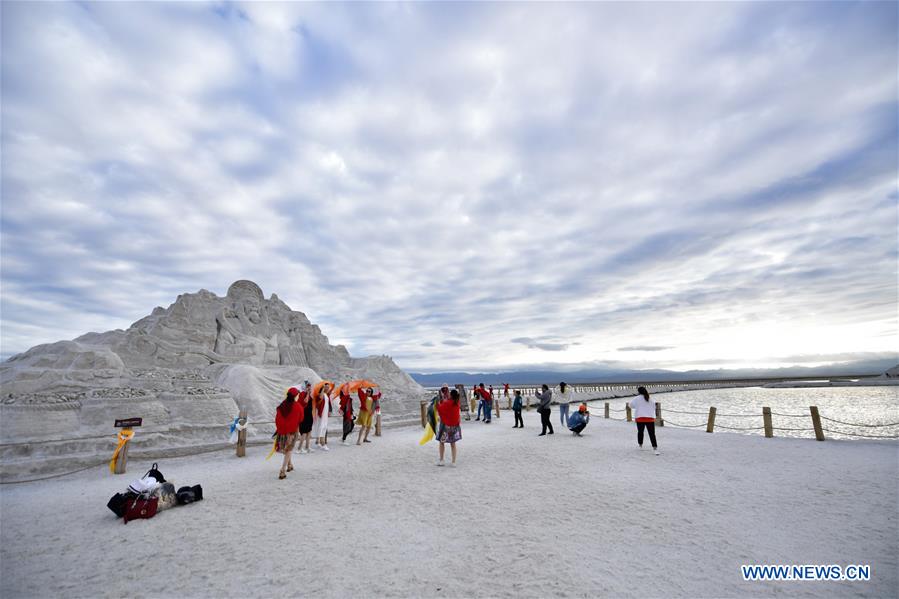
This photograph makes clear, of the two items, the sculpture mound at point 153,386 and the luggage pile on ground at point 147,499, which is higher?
the sculpture mound at point 153,386

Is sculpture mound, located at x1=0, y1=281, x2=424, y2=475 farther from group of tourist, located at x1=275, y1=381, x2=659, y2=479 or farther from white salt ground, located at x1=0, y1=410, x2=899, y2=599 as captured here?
group of tourist, located at x1=275, y1=381, x2=659, y2=479

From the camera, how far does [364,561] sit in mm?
4676

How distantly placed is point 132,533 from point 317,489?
289cm

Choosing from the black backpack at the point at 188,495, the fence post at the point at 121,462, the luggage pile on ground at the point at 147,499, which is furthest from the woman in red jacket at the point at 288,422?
the fence post at the point at 121,462

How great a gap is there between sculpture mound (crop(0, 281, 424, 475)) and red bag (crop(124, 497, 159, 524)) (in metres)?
5.95

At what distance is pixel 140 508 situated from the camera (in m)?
6.16

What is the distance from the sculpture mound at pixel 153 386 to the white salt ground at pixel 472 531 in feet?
6.71

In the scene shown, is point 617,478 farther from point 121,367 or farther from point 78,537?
point 121,367

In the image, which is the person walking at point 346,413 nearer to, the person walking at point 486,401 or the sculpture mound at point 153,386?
the sculpture mound at point 153,386

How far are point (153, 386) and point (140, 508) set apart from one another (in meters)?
10.8

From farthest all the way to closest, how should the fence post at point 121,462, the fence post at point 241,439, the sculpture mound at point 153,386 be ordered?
the fence post at point 241,439
the sculpture mound at point 153,386
the fence post at point 121,462

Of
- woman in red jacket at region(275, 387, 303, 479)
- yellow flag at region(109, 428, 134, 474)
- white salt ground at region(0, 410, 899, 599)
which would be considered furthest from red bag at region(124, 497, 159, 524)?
yellow flag at region(109, 428, 134, 474)

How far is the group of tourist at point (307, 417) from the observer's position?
8898mm

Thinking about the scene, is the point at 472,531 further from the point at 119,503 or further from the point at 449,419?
the point at 119,503
